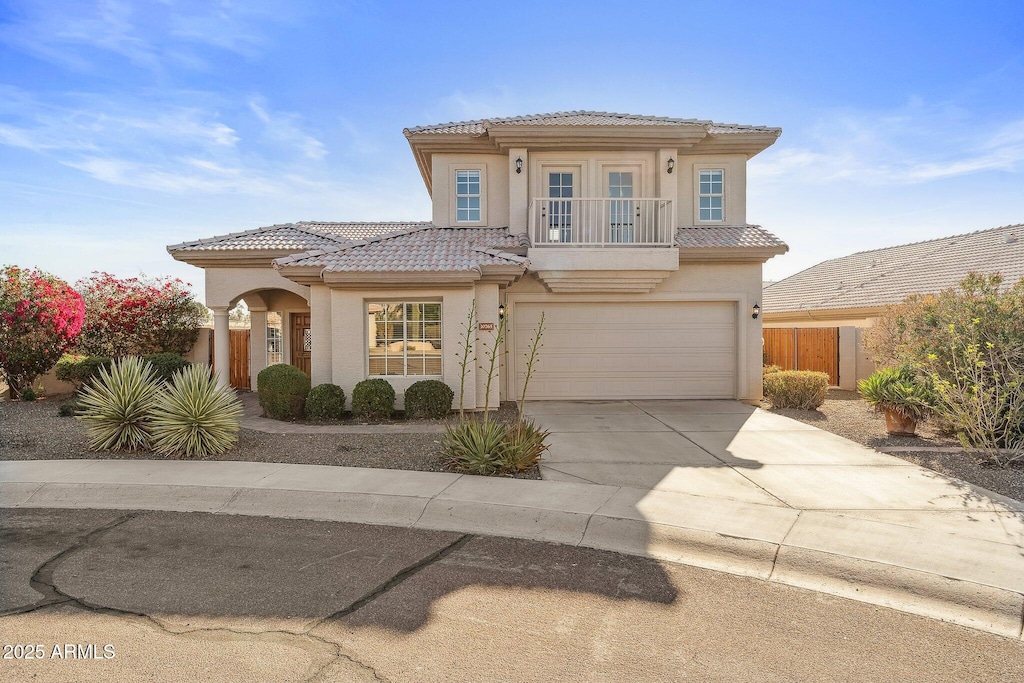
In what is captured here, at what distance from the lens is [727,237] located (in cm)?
1388

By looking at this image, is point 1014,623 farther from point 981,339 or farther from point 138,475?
point 138,475

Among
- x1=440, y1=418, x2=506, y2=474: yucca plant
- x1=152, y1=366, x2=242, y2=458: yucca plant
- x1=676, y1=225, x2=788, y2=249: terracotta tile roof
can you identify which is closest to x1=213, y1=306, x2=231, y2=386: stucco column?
x1=152, y1=366, x2=242, y2=458: yucca plant

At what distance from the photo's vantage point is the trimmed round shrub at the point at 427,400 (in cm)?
1127

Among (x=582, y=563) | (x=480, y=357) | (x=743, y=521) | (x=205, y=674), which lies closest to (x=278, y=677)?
(x=205, y=674)

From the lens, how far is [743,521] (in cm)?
559

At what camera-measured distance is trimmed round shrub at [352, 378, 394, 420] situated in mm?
11227

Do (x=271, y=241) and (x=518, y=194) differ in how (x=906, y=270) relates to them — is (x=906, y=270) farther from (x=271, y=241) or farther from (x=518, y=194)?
(x=271, y=241)

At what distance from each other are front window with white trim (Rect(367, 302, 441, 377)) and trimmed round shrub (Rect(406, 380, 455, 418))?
0.70 m

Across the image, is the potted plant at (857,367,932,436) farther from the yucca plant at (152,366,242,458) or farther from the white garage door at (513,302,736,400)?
the yucca plant at (152,366,242,458)

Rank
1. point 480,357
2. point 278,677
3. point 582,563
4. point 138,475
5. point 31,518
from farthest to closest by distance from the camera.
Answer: point 480,357
point 138,475
point 31,518
point 582,563
point 278,677

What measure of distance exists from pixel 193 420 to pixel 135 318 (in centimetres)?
918

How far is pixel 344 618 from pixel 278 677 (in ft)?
2.27

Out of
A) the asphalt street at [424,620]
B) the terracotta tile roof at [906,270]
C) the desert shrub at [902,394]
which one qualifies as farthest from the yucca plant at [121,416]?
the terracotta tile roof at [906,270]

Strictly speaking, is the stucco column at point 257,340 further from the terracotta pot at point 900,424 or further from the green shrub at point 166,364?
the terracotta pot at point 900,424
